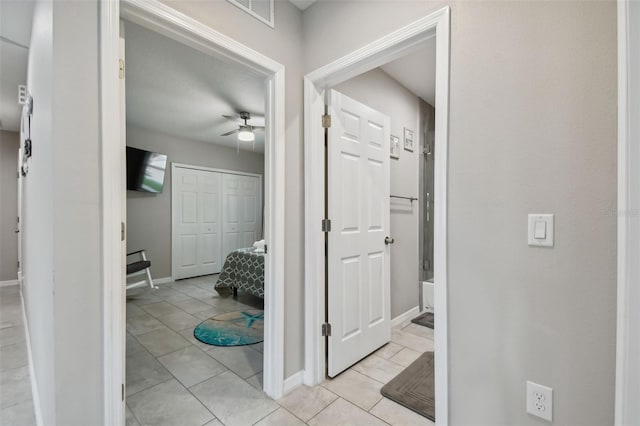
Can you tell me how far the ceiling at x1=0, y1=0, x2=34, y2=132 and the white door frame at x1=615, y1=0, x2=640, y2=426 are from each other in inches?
117

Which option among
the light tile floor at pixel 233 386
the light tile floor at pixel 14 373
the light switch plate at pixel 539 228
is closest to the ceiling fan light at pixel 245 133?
the light tile floor at pixel 233 386

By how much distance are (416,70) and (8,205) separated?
6.48 m

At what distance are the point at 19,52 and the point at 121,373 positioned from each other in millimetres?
2923

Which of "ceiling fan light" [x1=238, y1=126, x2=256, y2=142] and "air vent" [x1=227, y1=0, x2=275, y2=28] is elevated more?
"air vent" [x1=227, y1=0, x2=275, y2=28]

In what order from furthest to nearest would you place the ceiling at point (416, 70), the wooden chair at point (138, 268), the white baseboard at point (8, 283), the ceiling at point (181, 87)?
the white baseboard at point (8, 283) < the wooden chair at point (138, 268) < the ceiling at point (416, 70) < the ceiling at point (181, 87)

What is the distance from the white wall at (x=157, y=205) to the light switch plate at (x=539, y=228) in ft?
16.3

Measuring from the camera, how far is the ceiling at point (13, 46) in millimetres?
1883

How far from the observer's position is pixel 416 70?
8.74 ft

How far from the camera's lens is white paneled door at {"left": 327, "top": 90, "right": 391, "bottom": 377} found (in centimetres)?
198

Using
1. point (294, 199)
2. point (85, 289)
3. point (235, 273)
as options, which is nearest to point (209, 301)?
point (235, 273)

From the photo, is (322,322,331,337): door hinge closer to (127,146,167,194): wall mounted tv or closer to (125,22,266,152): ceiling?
(125,22,266,152): ceiling

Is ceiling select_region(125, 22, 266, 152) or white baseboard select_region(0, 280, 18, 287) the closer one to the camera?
ceiling select_region(125, 22, 266, 152)

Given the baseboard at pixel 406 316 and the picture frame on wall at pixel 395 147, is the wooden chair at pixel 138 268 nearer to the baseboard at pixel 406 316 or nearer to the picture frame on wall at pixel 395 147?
the baseboard at pixel 406 316

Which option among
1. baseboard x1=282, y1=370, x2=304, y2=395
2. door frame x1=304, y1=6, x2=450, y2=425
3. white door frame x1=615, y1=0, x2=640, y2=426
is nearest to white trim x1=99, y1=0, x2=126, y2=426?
baseboard x1=282, y1=370, x2=304, y2=395
